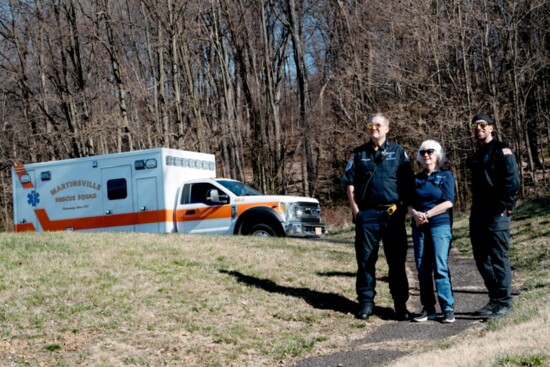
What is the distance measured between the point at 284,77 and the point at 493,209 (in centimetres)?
3907

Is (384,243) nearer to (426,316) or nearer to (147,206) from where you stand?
(426,316)

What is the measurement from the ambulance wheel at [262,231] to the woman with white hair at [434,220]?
8788mm

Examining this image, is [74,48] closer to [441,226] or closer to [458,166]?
[458,166]

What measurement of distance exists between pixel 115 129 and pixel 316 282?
2325cm

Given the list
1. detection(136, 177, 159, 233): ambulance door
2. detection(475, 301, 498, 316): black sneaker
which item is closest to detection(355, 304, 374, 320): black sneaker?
detection(475, 301, 498, 316): black sneaker

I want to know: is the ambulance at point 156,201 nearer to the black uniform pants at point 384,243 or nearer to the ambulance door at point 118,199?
the ambulance door at point 118,199

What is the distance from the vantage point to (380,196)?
823cm

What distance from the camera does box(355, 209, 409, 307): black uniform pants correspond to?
27.3ft

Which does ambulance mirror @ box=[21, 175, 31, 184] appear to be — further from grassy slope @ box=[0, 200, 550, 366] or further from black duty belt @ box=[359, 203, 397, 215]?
black duty belt @ box=[359, 203, 397, 215]

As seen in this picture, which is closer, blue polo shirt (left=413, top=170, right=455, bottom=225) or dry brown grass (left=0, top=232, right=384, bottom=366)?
dry brown grass (left=0, top=232, right=384, bottom=366)

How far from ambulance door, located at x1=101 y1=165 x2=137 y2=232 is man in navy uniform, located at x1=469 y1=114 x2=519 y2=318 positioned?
1096cm

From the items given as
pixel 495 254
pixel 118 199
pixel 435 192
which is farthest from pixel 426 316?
pixel 118 199

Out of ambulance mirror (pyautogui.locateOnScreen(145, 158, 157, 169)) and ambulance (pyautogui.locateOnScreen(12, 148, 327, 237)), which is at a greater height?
ambulance mirror (pyautogui.locateOnScreen(145, 158, 157, 169))

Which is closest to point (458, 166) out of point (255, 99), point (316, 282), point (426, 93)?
point (426, 93)
